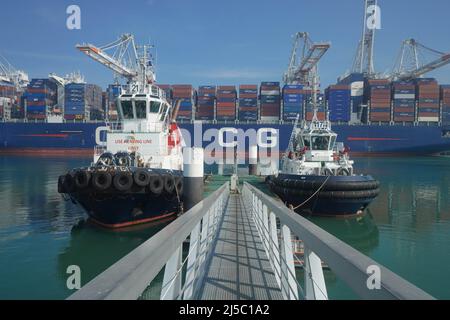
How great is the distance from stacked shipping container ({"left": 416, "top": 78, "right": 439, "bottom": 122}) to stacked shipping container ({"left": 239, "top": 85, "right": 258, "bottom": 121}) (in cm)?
3094

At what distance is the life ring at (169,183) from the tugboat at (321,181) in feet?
15.9

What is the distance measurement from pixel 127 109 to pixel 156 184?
5.33 m

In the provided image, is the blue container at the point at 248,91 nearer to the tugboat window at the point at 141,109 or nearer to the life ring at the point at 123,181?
the tugboat window at the point at 141,109

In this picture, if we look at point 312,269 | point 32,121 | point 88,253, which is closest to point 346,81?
point 32,121

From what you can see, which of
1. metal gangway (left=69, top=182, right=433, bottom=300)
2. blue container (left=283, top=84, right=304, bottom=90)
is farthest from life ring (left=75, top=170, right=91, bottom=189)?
blue container (left=283, top=84, right=304, bottom=90)

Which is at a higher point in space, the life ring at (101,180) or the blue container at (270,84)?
the blue container at (270,84)

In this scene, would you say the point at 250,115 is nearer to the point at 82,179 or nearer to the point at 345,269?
the point at 82,179

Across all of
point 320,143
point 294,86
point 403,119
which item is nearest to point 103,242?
point 320,143

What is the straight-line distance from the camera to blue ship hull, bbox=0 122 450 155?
61.1 meters

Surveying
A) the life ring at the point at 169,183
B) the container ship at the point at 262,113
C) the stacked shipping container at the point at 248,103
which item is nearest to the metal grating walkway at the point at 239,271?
the life ring at the point at 169,183

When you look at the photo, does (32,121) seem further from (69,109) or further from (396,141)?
(396,141)

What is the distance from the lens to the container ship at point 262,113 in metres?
61.6

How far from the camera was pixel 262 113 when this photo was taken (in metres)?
67.7

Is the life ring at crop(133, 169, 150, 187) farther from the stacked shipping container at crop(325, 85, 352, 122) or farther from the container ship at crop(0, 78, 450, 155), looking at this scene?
the stacked shipping container at crop(325, 85, 352, 122)
